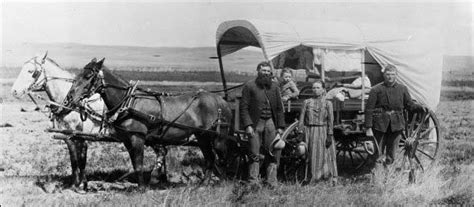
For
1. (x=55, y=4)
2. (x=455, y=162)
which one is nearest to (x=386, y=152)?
(x=455, y=162)

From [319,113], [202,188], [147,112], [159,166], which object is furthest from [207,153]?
[319,113]

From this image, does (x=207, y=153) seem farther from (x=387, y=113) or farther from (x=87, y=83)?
(x=387, y=113)

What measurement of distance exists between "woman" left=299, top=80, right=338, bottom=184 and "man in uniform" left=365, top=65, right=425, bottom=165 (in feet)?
2.58

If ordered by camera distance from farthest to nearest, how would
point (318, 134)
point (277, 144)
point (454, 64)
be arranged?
point (454, 64) < point (318, 134) < point (277, 144)

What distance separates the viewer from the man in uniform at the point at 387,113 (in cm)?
810

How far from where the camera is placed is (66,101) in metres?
7.36

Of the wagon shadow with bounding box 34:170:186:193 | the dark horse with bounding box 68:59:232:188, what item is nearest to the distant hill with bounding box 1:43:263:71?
the wagon shadow with bounding box 34:170:186:193

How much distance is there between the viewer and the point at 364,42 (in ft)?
30.3

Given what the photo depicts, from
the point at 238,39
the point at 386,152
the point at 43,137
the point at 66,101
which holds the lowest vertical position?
the point at 43,137

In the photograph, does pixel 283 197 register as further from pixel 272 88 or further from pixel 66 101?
pixel 66 101

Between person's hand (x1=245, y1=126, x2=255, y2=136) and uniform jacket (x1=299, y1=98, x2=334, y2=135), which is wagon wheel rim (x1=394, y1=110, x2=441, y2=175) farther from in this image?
person's hand (x1=245, y1=126, x2=255, y2=136)

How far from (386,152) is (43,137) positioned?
9.49m

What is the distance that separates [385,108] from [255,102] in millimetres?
2189

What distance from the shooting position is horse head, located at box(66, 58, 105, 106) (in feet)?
23.7
